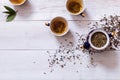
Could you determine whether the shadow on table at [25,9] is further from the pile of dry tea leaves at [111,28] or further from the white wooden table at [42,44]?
the pile of dry tea leaves at [111,28]

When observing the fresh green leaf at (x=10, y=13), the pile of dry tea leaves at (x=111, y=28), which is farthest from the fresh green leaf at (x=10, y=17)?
the pile of dry tea leaves at (x=111, y=28)

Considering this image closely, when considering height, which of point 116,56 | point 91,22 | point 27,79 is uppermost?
point 91,22

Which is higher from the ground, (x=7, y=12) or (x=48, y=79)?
(x=7, y=12)

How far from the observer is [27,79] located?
1184 mm

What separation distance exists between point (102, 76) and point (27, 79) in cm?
29

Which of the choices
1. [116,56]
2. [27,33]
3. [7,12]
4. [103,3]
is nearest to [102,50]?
[116,56]

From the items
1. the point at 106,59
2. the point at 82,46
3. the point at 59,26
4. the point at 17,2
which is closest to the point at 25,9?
the point at 17,2

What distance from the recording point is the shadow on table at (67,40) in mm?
1191

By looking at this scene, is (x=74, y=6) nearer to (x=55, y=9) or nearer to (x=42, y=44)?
(x=55, y=9)

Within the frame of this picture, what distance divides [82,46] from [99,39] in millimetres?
72

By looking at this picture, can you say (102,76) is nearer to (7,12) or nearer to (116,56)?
(116,56)

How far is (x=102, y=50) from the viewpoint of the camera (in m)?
1.17

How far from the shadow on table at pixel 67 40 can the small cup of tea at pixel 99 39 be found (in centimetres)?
8

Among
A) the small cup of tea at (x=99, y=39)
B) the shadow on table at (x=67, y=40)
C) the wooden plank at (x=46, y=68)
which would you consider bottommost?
the wooden plank at (x=46, y=68)
